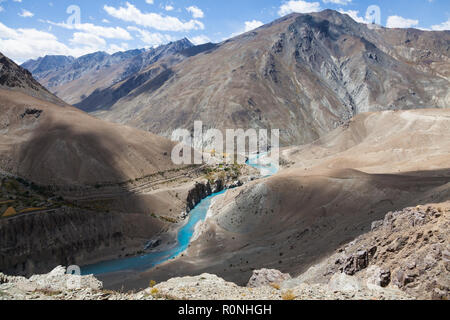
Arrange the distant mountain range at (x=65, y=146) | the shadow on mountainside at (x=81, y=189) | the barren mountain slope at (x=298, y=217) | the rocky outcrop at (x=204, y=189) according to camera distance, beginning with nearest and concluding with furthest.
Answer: the barren mountain slope at (x=298, y=217) → the shadow on mountainside at (x=81, y=189) → the distant mountain range at (x=65, y=146) → the rocky outcrop at (x=204, y=189)

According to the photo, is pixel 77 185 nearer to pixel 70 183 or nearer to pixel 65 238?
pixel 70 183

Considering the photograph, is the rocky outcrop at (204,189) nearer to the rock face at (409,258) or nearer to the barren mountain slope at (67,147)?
the barren mountain slope at (67,147)

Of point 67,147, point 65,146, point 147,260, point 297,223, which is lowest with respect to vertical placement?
point 147,260

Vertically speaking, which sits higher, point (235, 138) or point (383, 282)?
point (235, 138)

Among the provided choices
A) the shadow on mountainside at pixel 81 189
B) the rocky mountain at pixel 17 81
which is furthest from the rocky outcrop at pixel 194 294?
the rocky mountain at pixel 17 81

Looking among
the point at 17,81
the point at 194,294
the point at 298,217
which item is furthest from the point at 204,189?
the point at 17,81

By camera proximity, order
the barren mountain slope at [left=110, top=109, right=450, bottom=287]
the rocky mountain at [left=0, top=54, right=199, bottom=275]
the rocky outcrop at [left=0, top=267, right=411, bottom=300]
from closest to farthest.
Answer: the rocky outcrop at [left=0, top=267, right=411, bottom=300]
the barren mountain slope at [left=110, top=109, right=450, bottom=287]
the rocky mountain at [left=0, top=54, right=199, bottom=275]

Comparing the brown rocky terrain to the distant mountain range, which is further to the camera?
the distant mountain range

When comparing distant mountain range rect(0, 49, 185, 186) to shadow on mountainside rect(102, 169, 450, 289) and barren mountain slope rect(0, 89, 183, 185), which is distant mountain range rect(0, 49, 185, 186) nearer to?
barren mountain slope rect(0, 89, 183, 185)

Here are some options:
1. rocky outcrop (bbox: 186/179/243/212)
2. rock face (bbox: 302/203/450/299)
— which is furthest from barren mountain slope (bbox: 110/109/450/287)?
rocky outcrop (bbox: 186/179/243/212)

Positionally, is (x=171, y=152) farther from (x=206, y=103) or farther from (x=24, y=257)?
(x=206, y=103)
